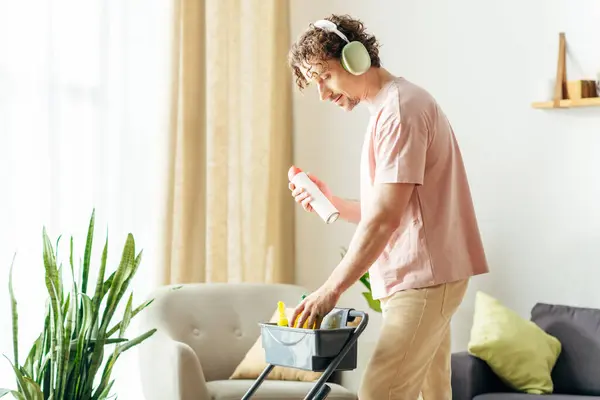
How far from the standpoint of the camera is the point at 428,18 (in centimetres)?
424

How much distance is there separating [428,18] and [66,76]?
5.78 feet

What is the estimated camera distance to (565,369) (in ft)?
11.2

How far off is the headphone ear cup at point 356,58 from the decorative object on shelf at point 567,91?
6.10 feet

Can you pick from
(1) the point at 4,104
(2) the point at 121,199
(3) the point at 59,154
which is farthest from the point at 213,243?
(1) the point at 4,104

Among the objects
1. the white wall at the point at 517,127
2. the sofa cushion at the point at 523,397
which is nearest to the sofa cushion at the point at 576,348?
the sofa cushion at the point at 523,397

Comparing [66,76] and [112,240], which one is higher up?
[66,76]

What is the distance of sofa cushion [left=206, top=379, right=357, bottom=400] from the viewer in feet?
10.4

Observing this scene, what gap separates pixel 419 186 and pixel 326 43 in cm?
43

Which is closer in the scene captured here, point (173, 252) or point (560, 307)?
point (560, 307)

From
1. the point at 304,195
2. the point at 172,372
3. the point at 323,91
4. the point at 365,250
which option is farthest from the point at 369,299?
the point at 365,250

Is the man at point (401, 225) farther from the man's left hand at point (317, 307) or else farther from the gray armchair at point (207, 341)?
the gray armchair at point (207, 341)

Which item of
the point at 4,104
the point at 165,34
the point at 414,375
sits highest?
the point at 165,34

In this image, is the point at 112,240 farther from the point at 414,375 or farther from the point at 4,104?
the point at 414,375

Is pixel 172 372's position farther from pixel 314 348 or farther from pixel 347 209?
pixel 314 348
